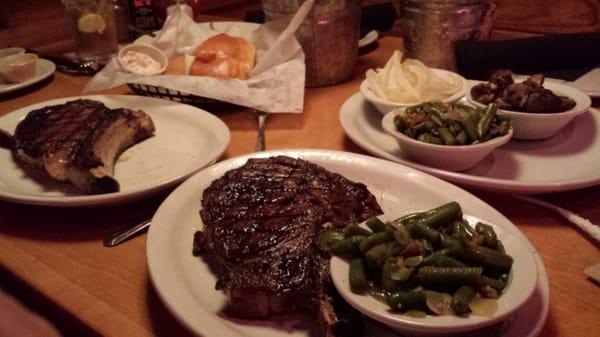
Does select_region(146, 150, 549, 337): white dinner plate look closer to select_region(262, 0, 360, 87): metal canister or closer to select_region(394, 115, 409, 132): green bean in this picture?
select_region(394, 115, 409, 132): green bean

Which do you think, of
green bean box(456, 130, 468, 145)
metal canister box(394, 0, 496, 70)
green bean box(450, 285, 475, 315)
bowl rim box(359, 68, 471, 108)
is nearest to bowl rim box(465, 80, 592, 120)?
bowl rim box(359, 68, 471, 108)

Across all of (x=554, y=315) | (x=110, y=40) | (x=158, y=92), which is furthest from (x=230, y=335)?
(x=110, y=40)

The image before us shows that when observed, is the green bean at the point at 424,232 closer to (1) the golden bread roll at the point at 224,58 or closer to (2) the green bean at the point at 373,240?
(2) the green bean at the point at 373,240

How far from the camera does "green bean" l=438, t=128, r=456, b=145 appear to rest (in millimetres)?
1262

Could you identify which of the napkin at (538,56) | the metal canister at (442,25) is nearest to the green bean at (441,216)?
the napkin at (538,56)

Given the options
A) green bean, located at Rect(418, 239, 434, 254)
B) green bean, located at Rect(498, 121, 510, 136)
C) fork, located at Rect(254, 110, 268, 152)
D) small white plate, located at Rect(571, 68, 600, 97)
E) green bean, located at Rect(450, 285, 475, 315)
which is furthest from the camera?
small white plate, located at Rect(571, 68, 600, 97)

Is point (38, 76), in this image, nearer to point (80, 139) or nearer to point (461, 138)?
point (80, 139)

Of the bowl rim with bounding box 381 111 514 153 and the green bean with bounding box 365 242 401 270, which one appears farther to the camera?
the bowl rim with bounding box 381 111 514 153

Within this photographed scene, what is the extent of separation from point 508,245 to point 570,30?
268cm

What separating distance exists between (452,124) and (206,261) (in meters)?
0.73

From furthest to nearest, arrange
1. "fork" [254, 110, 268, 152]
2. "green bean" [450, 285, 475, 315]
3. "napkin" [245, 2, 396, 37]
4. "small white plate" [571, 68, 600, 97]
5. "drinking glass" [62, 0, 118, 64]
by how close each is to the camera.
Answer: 1. "napkin" [245, 2, 396, 37]
2. "drinking glass" [62, 0, 118, 64]
3. "small white plate" [571, 68, 600, 97]
4. "fork" [254, 110, 268, 152]
5. "green bean" [450, 285, 475, 315]

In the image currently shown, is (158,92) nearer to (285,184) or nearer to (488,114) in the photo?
(285,184)

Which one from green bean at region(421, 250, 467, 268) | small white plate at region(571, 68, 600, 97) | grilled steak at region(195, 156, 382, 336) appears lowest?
grilled steak at region(195, 156, 382, 336)

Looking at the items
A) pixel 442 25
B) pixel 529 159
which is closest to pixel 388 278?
pixel 529 159
